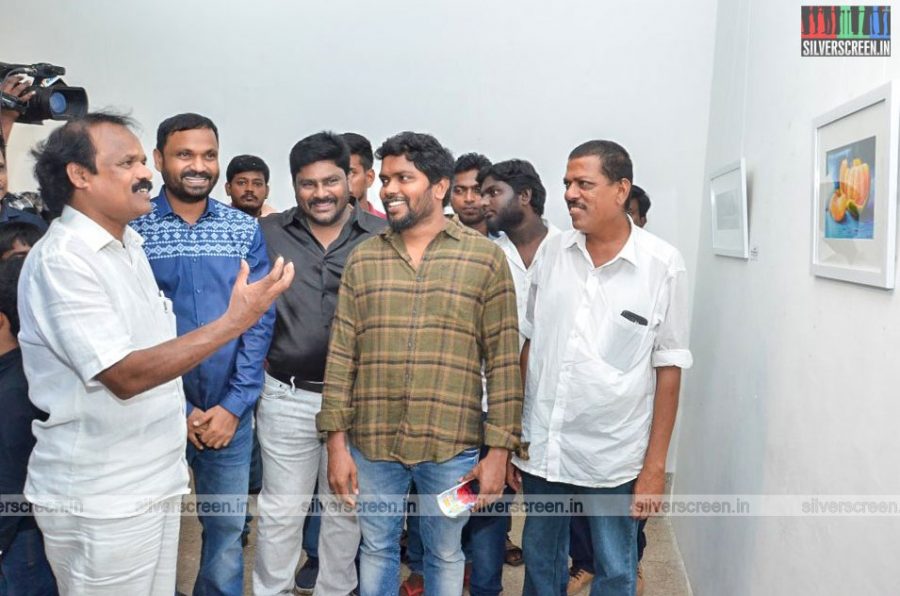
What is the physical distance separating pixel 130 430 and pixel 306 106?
8.65ft

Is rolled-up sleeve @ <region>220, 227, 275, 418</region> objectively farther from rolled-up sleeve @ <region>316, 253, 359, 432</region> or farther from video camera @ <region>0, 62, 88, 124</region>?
video camera @ <region>0, 62, 88, 124</region>

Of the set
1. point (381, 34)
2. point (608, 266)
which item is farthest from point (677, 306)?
point (381, 34)

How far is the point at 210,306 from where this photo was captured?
6.42 feet

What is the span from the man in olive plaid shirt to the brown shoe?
3.00ft

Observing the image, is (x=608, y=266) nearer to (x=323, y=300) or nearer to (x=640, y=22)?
(x=323, y=300)

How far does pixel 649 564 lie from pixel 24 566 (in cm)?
224

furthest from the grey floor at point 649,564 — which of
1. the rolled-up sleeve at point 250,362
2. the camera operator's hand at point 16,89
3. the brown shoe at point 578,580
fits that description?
the camera operator's hand at point 16,89

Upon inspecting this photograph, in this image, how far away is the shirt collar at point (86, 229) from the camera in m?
1.41

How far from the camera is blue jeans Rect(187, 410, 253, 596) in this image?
2045mm

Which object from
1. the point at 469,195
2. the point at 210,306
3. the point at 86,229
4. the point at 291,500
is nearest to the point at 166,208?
the point at 210,306

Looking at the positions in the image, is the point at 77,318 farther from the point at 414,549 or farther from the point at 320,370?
the point at 414,549

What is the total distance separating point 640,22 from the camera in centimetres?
335

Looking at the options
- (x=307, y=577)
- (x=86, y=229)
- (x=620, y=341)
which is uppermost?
(x=86, y=229)

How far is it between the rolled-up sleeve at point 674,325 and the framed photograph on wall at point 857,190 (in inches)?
13.3
